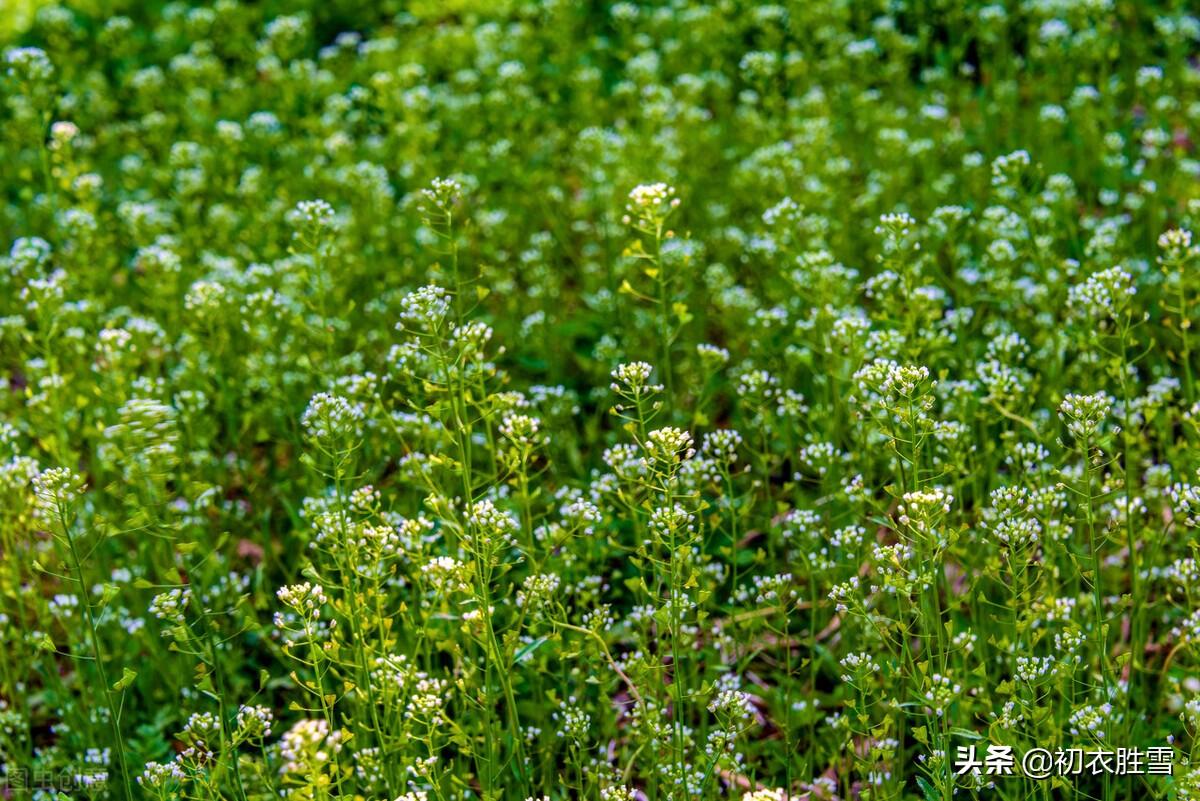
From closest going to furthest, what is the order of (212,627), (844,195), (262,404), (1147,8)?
(212,627) → (262,404) → (844,195) → (1147,8)

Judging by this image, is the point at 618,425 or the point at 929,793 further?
the point at 618,425

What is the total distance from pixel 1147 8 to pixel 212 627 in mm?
7382

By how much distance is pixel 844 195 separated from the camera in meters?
6.29

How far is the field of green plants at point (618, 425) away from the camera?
3.54 meters

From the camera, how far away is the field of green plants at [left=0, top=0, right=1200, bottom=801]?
3.54 meters

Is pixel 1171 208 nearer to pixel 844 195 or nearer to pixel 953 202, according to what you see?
pixel 953 202

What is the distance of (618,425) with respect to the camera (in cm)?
525

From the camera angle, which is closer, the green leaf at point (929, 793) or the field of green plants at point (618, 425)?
the green leaf at point (929, 793)

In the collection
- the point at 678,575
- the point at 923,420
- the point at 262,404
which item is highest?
the point at 923,420

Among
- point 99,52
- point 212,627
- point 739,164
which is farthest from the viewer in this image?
point 99,52

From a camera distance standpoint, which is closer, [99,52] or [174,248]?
[174,248]

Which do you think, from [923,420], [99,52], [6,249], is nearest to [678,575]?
[923,420]

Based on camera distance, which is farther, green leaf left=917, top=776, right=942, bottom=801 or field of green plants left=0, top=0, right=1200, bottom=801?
field of green plants left=0, top=0, right=1200, bottom=801

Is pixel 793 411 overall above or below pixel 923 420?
below
